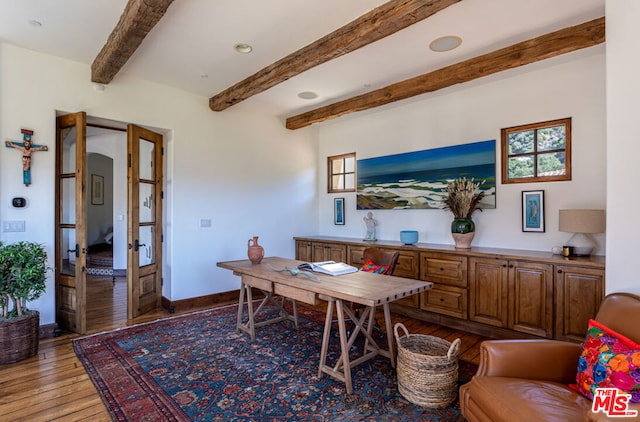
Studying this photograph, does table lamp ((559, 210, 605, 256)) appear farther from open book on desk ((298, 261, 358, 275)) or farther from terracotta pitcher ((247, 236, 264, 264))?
terracotta pitcher ((247, 236, 264, 264))

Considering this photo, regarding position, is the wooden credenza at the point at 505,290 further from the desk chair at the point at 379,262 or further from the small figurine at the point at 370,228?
the small figurine at the point at 370,228

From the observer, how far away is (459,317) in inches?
144

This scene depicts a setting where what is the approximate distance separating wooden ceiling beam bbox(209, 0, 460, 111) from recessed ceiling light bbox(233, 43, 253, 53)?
35 cm

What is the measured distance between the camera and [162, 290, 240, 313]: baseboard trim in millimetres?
4324

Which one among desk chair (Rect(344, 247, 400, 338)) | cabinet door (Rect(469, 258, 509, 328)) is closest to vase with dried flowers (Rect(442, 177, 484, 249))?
cabinet door (Rect(469, 258, 509, 328))

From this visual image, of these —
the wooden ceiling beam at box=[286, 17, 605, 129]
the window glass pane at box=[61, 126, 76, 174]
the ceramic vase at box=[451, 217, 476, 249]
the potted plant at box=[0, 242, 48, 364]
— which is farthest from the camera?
the ceramic vase at box=[451, 217, 476, 249]

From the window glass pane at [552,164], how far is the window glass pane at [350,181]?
2.63 metres

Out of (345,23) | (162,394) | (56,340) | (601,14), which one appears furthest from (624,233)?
(56,340)

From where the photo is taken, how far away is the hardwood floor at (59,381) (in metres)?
2.15

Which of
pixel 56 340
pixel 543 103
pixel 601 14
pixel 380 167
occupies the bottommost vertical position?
pixel 56 340

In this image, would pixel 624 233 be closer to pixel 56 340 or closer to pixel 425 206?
pixel 425 206

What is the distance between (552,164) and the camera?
352cm

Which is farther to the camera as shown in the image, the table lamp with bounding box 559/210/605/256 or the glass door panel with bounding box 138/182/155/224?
the glass door panel with bounding box 138/182/155/224

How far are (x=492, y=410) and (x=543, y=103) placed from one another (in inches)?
128
